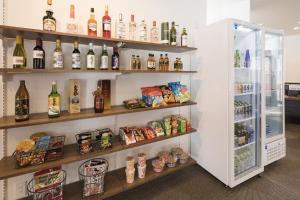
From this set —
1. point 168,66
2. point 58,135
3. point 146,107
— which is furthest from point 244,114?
point 58,135

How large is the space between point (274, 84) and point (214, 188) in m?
1.79

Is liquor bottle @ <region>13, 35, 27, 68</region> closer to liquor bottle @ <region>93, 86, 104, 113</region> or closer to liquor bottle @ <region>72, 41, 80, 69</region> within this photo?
liquor bottle @ <region>72, 41, 80, 69</region>

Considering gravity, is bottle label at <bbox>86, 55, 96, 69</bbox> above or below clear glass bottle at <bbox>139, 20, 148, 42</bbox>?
below

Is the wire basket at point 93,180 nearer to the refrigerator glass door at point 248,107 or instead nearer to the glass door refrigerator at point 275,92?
the refrigerator glass door at point 248,107

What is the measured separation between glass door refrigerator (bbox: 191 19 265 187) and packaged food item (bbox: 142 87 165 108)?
64 centimetres

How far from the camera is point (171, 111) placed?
86.5 inches

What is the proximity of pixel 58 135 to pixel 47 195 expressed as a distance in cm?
48

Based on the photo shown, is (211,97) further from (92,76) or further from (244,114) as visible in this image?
(92,76)

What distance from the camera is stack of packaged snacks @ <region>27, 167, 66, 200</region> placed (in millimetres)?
1351

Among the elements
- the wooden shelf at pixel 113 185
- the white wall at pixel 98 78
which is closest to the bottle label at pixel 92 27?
the white wall at pixel 98 78

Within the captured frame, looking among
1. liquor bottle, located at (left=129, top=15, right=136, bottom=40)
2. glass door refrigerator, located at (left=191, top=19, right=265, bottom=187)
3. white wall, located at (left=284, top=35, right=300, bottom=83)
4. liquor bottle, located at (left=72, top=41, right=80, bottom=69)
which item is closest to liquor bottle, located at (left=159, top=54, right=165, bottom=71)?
liquor bottle, located at (left=129, top=15, right=136, bottom=40)

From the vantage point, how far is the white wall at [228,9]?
8.93 ft

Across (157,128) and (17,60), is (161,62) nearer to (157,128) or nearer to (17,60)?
(157,128)

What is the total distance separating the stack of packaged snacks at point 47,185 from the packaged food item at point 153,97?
103 centimetres
